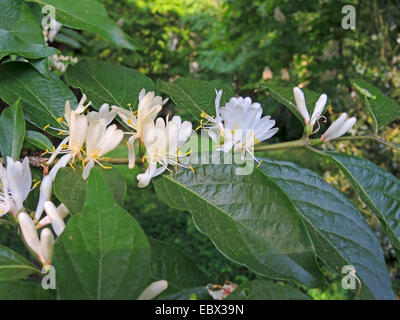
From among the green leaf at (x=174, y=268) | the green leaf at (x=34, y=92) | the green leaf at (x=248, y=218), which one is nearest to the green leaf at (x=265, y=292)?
the green leaf at (x=248, y=218)

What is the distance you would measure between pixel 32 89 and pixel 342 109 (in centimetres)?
293

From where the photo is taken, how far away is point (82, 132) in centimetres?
48

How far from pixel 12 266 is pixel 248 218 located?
0.26 metres

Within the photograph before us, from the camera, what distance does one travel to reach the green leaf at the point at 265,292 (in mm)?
362

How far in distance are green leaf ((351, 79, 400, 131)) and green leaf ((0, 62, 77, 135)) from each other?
18.6 inches

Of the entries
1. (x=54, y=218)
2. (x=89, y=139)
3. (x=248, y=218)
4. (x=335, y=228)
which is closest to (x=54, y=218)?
(x=54, y=218)

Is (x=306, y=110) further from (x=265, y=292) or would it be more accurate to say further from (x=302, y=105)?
(x=265, y=292)

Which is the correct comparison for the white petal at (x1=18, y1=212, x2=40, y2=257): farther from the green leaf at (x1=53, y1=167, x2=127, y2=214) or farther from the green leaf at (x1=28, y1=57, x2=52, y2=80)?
the green leaf at (x1=28, y1=57, x2=52, y2=80)

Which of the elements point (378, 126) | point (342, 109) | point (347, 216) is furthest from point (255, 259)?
point (342, 109)

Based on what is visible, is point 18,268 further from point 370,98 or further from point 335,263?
point 370,98

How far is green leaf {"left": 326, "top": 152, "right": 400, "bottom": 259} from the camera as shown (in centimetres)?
52

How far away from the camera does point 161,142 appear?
0.50 m

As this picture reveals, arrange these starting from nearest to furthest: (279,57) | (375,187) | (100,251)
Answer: (100,251) < (375,187) < (279,57)

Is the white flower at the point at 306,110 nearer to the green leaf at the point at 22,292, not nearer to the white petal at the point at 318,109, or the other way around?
the white petal at the point at 318,109
